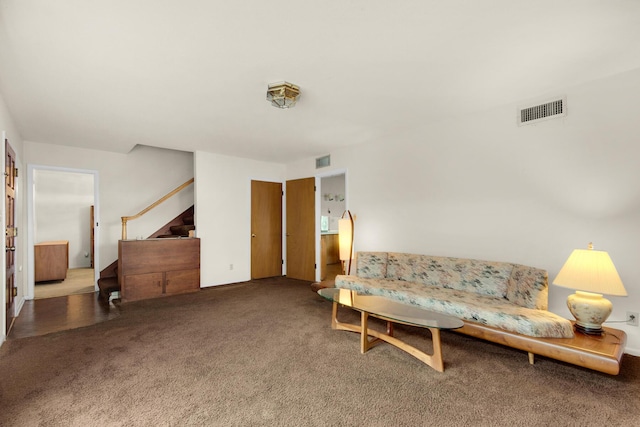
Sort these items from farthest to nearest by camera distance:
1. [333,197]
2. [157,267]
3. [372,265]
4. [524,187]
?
1. [333,197]
2. [157,267]
3. [372,265]
4. [524,187]

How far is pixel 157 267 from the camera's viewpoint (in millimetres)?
4516

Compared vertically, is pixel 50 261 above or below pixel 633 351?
above

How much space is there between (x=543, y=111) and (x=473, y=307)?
2061 millimetres

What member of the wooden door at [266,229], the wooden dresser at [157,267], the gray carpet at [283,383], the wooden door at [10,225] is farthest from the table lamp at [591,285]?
the wooden door at [10,225]

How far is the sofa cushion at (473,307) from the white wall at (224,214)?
2595 millimetres

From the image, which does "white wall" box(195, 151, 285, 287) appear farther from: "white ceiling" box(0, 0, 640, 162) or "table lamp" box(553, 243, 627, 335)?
"table lamp" box(553, 243, 627, 335)

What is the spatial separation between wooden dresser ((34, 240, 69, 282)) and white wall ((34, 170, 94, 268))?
5.03 feet

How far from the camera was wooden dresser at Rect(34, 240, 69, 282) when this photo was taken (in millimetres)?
5379

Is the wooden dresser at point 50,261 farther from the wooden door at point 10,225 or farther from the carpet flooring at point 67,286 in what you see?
the wooden door at point 10,225

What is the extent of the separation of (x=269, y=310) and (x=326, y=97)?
2612mm

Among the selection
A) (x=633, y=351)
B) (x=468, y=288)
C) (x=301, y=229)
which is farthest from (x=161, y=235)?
(x=633, y=351)

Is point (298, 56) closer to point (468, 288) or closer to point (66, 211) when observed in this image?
point (468, 288)

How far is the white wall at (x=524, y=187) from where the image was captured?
8.20 feet

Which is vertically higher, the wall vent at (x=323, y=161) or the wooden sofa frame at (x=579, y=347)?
the wall vent at (x=323, y=161)
